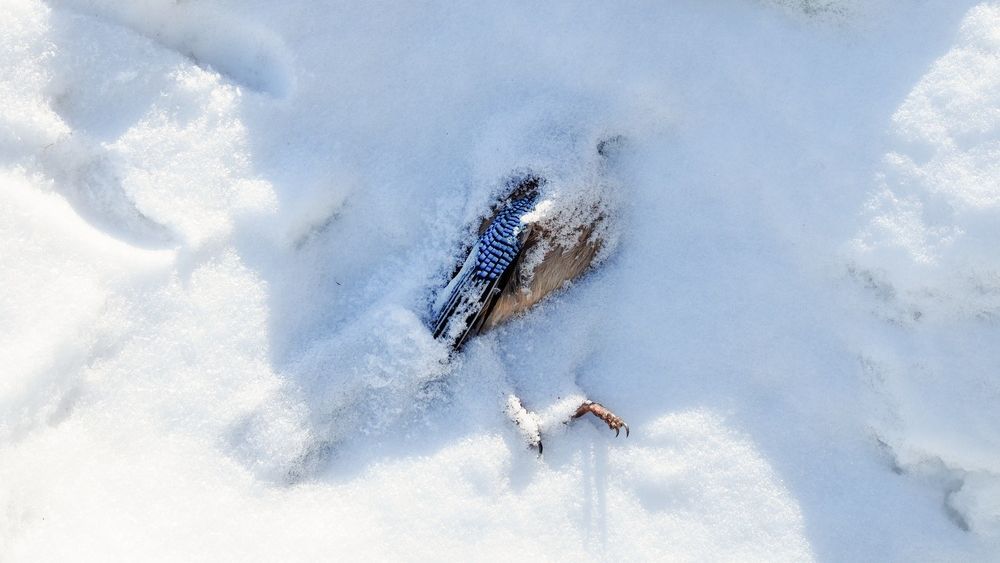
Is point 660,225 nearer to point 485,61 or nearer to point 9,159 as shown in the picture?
point 485,61

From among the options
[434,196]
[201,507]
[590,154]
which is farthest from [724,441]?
[201,507]

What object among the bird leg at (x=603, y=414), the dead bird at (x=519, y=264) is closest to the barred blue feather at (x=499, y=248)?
the dead bird at (x=519, y=264)

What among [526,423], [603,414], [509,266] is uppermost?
[509,266]

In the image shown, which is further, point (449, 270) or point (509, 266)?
point (449, 270)

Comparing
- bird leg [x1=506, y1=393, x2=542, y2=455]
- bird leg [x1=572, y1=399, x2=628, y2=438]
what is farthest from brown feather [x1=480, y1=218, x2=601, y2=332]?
bird leg [x1=572, y1=399, x2=628, y2=438]

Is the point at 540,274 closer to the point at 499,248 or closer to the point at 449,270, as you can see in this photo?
the point at 499,248

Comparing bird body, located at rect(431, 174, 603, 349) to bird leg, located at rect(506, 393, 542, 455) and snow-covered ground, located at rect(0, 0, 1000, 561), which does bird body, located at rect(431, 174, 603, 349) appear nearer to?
snow-covered ground, located at rect(0, 0, 1000, 561)

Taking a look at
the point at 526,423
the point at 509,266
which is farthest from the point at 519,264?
the point at 526,423
